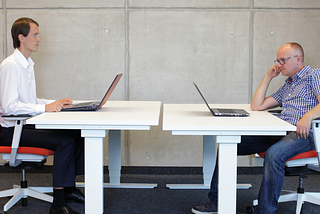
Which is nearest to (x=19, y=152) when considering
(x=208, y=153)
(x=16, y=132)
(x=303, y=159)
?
(x=16, y=132)

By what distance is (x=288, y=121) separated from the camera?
8.43ft

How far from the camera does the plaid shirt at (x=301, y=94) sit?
2434mm

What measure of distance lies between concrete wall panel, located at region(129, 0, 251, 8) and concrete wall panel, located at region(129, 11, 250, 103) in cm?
9

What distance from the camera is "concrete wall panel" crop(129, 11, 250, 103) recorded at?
3.81 metres

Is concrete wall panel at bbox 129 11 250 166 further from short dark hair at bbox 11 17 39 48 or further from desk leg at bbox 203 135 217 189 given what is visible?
short dark hair at bbox 11 17 39 48

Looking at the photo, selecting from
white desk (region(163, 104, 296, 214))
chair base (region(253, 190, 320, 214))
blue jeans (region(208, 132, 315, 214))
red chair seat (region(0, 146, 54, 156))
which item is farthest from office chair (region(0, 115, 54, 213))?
chair base (region(253, 190, 320, 214))

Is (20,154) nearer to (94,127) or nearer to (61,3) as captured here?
(94,127)

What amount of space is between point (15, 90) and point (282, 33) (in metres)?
3.07

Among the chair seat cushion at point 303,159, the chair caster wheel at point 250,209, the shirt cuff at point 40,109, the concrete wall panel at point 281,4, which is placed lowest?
the chair caster wheel at point 250,209

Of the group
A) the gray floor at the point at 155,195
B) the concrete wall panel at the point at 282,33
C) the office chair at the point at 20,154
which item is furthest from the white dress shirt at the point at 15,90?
the concrete wall panel at the point at 282,33

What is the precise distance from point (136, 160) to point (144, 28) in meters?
1.65

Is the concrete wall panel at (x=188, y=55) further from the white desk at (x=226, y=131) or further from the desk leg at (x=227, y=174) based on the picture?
the desk leg at (x=227, y=174)

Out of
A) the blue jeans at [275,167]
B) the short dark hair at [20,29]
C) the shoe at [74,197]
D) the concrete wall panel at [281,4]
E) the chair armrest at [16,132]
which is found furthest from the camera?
the concrete wall panel at [281,4]

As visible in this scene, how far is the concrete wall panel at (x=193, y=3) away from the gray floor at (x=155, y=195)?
2.03 metres
